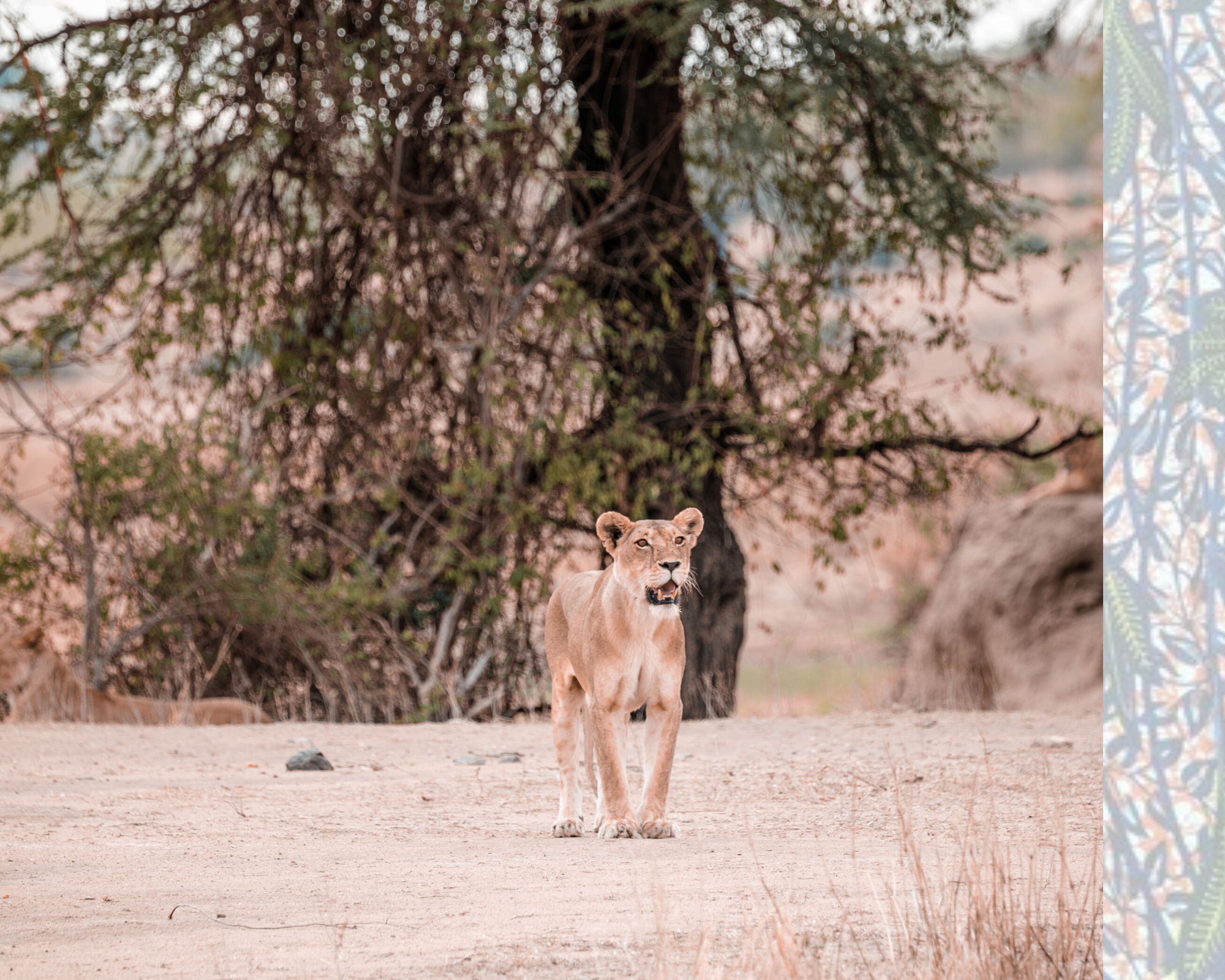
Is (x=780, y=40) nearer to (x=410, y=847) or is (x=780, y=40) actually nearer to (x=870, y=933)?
(x=410, y=847)

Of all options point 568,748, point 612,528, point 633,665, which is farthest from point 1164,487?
point 568,748

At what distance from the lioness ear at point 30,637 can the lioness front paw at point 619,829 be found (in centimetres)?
677

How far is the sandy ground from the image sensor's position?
389cm

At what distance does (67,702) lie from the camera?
34.8ft

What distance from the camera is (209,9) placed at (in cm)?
1152

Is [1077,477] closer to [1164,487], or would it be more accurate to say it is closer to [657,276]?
[657,276]

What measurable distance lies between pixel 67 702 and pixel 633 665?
21.1 ft

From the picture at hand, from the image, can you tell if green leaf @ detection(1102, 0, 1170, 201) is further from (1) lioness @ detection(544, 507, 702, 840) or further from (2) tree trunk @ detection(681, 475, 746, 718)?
(2) tree trunk @ detection(681, 475, 746, 718)

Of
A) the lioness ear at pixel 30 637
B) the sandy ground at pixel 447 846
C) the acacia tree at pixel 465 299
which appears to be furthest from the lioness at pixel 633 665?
the lioness ear at pixel 30 637

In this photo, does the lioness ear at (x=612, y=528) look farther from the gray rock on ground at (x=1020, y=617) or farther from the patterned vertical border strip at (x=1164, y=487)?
the gray rock on ground at (x=1020, y=617)

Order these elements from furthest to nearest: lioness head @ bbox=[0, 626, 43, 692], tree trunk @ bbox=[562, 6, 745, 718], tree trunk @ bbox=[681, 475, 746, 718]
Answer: tree trunk @ bbox=[681, 475, 746, 718] < tree trunk @ bbox=[562, 6, 745, 718] < lioness head @ bbox=[0, 626, 43, 692]

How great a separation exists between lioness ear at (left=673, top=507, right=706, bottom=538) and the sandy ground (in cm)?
116

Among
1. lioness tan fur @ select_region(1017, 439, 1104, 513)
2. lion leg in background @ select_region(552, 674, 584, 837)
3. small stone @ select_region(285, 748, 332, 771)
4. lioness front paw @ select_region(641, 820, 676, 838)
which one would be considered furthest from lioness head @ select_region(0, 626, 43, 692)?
lioness tan fur @ select_region(1017, 439, 1104, 513)

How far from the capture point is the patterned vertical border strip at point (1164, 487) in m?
3.05
